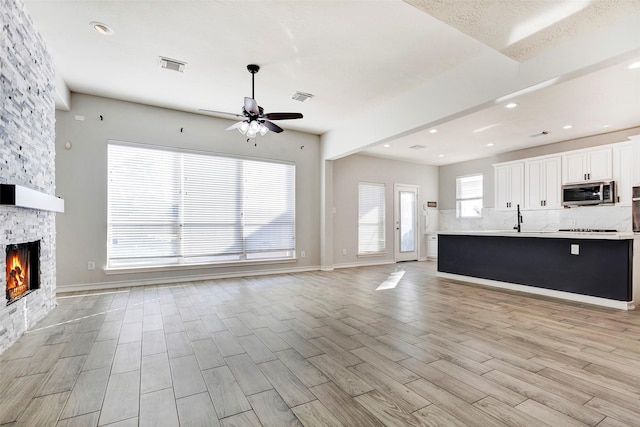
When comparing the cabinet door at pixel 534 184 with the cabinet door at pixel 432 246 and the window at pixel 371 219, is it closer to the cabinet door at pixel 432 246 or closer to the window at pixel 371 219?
the cabinet door at pixel 432 246

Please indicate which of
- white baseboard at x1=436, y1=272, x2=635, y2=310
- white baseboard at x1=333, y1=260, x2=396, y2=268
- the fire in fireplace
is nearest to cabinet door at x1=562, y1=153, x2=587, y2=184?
white baseboard at x1=436, y1=272, x2=635, y2=310

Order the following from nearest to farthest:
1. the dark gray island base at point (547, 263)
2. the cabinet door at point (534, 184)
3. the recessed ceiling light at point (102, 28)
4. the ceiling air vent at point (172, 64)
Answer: the recessed ceiling light at point (102, 28) → the ceiling air vent at point (172, 64) → the dark gray island base at point (547, 263) → the cabinet door at point (534, 184)

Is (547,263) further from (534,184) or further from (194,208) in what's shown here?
(194,208)

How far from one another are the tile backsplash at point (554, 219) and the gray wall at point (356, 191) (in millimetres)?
1544

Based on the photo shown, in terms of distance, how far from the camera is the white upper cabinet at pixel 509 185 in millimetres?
7270

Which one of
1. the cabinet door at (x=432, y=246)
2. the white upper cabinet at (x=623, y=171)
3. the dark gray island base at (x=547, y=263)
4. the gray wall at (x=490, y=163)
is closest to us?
the dark gray island base at (x=547, y=263)

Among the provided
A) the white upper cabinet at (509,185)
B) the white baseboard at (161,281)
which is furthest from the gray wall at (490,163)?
the white baseboard at (161,281)

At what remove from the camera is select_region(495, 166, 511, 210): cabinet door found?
754 centimetres

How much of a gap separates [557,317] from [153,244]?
600cm

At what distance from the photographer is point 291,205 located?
6.89 m

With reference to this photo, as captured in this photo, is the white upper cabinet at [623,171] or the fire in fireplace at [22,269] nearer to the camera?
the fire in fireplace at [22,269]

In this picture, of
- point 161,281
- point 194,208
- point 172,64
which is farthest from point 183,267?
point 172,64

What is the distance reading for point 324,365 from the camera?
2359 millimetres

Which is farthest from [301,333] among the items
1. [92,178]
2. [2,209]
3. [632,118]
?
[632,118]
